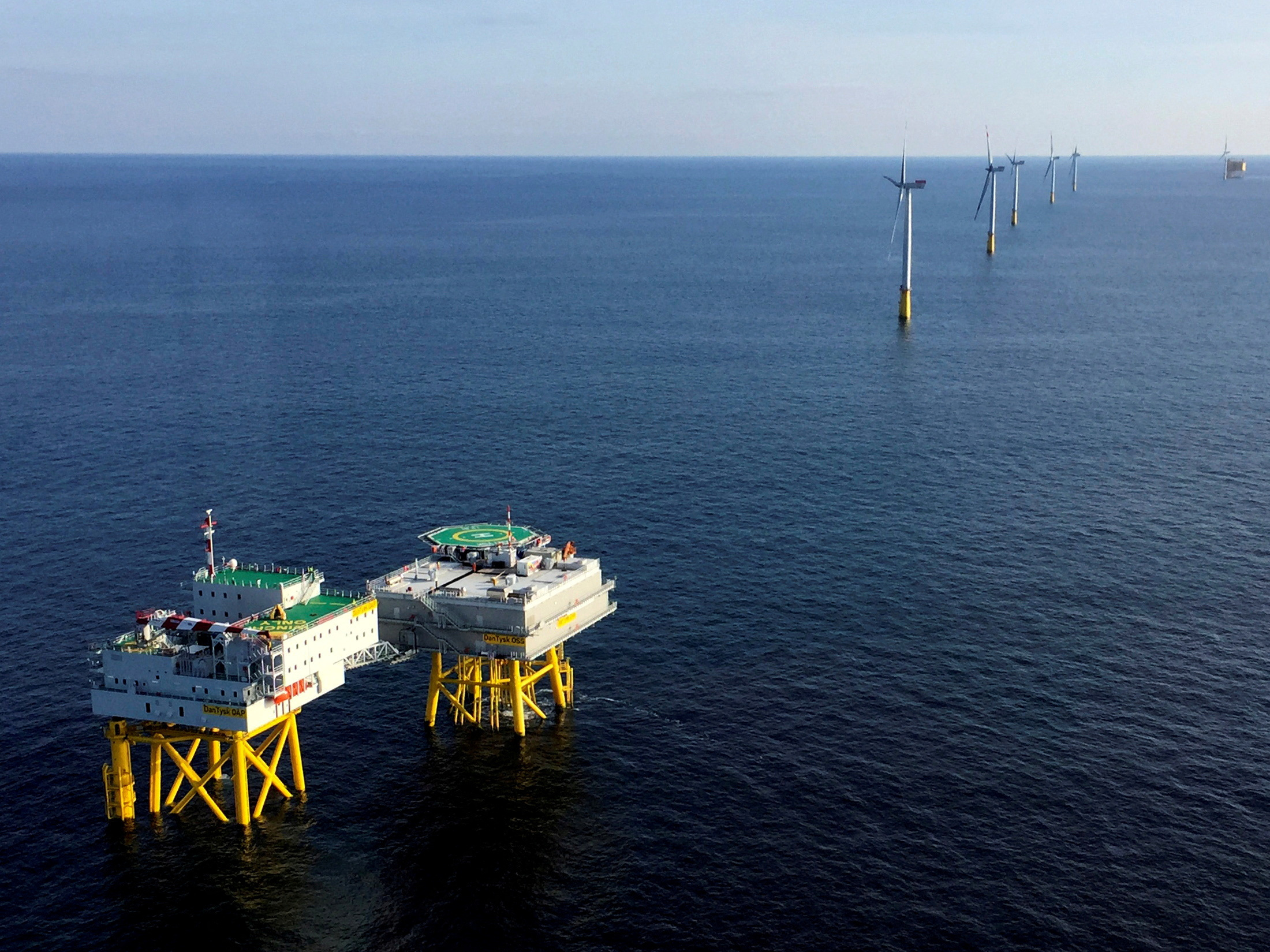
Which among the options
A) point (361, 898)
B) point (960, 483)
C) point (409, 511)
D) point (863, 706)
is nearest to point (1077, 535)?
point (960, 483)

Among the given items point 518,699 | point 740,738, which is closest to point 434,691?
point 518,699

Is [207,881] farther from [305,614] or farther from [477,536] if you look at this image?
[477,536]

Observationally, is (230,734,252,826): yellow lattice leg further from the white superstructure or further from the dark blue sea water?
the white superstructure

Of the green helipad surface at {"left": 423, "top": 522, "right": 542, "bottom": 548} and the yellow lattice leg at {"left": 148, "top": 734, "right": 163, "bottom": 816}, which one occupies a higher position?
the green helipad surface at {"left": 423, "top": 522, "right": 542, "bottom": 548}

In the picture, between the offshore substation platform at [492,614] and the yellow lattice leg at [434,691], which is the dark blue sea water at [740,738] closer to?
the yellow lattice leg at [434,691]

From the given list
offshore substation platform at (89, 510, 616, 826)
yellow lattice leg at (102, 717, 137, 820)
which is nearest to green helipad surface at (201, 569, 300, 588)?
offshore substation platform at (89, 510, 616, 826)

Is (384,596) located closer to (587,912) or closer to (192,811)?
(192,811)
